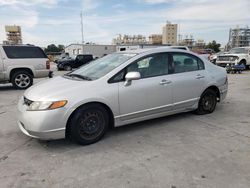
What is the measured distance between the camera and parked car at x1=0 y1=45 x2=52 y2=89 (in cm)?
888

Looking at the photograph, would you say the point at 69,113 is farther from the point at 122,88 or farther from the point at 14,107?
the point at 14,107

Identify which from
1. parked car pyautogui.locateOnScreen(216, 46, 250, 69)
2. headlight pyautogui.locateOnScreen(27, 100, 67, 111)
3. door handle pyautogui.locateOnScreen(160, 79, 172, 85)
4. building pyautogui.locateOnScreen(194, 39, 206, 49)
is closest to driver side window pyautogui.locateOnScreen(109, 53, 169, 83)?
door handle pyautogui.locateOnScreen(160, 79, 172, 85)

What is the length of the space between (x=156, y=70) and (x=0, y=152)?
293cm

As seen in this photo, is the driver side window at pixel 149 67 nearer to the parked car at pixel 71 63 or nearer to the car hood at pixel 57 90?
the car hood at pixel 57 90

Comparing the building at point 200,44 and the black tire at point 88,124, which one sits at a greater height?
the building at point 200,44

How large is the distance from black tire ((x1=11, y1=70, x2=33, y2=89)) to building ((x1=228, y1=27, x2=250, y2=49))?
59.8 m

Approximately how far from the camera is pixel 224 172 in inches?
112

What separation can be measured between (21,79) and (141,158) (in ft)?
25.0

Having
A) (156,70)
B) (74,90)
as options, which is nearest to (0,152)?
(74,90)

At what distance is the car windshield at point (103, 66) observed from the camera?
4016mm

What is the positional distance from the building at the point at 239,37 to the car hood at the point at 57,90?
63.1 m

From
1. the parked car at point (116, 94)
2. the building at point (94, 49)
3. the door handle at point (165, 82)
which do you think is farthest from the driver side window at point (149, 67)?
the building at point (94, 49)

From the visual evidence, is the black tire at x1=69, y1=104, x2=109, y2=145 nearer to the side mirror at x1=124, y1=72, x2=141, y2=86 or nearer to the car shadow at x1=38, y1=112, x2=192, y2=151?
the car shadow at x1=38, y1=112, x2=192, y2=151

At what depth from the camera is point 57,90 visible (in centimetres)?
352
